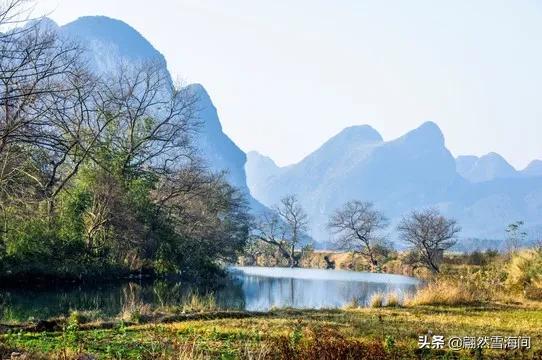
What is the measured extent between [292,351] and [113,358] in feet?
7.64

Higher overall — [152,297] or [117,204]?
[117,204]

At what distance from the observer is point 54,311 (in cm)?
1886

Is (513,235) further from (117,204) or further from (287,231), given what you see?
(287,231)

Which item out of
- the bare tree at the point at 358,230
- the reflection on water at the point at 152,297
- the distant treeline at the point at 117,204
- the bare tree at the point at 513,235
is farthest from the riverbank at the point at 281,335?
the bare tree at the point at 358,230

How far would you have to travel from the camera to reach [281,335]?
749cm

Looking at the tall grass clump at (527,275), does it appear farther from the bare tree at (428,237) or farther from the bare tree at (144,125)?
the bare tree at (428,237)

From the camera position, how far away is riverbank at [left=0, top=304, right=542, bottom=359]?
22.9ft

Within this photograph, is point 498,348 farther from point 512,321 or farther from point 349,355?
point 512,321

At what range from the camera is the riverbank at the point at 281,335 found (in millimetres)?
6965

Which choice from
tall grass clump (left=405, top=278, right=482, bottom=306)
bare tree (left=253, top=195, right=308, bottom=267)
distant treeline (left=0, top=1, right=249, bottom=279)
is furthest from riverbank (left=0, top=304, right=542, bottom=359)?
bare tree (left=253, top=195, right=308, bottom=267)

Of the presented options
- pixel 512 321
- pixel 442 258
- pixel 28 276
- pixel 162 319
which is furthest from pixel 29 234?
pixel 442 258

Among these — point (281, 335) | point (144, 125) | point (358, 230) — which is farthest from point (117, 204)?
point (358, 230)

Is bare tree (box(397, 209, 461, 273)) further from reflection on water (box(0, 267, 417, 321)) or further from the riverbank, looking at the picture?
the riverbank

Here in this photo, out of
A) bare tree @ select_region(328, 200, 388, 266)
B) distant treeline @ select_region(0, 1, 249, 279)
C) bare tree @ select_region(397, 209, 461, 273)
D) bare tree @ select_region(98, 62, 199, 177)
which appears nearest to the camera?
distant treeline @ select_region(0, 1, 249, 279)
